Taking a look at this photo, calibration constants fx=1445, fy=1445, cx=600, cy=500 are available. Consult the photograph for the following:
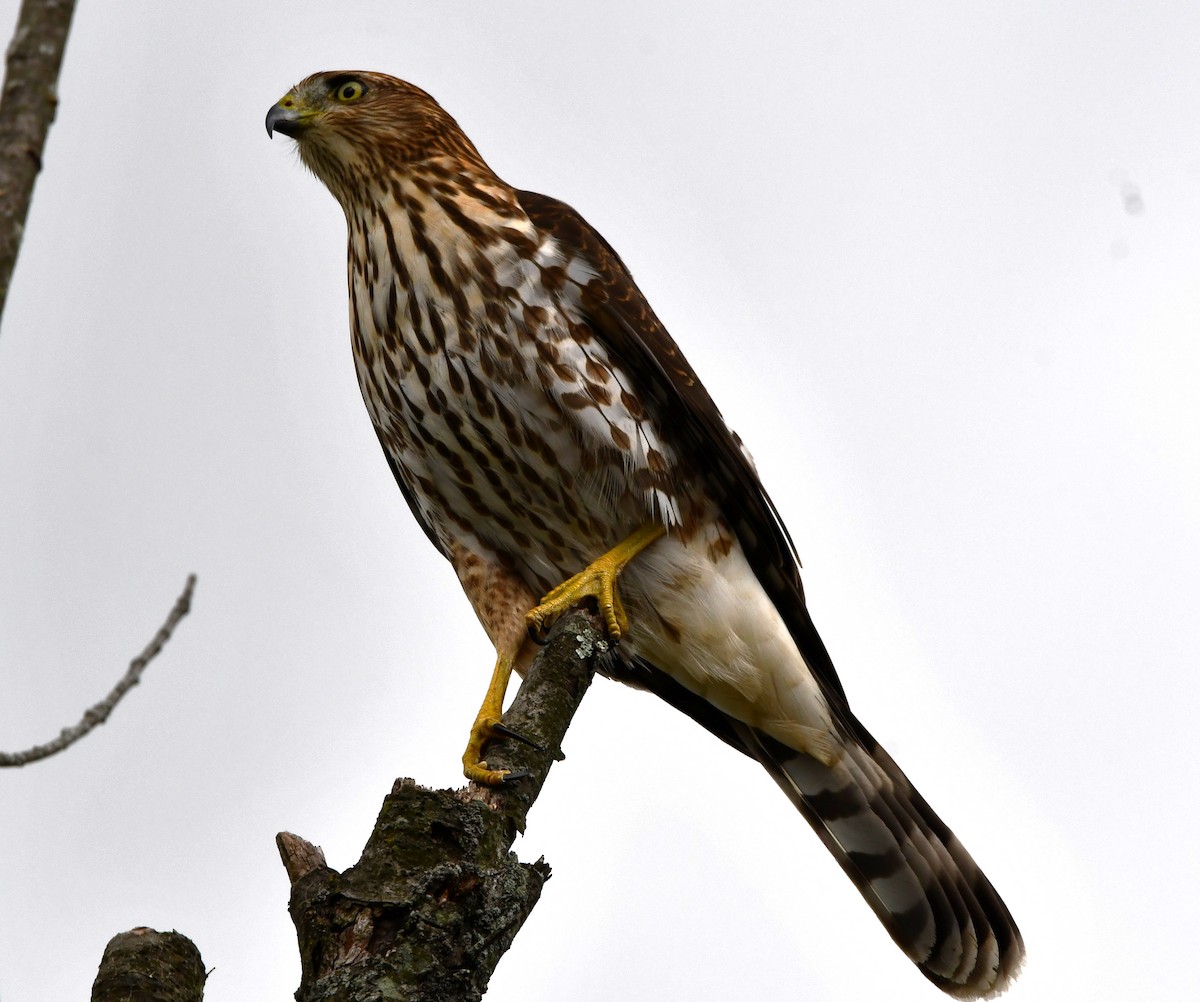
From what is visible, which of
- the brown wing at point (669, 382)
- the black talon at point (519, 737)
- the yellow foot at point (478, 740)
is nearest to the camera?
the black talon at point (519, 737)

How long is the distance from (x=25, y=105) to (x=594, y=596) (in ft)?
9.49

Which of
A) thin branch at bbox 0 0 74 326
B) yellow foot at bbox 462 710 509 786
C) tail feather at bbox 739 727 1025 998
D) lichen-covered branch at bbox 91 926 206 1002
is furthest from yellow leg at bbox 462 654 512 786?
thin branch at bbox 0 0 74 326

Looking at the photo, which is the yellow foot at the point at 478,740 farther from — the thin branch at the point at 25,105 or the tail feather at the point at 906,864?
the thin branch at the point at 25,105

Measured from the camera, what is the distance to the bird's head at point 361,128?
495cm

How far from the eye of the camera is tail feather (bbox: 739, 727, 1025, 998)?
16.0ft

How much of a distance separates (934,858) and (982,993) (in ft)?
1.63

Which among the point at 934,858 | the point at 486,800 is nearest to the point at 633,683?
the point at 934,858

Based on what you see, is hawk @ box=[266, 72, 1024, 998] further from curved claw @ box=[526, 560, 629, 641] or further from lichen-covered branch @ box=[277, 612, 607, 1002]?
lichen-covered branch @ box=[277, 612, 607, 1002]

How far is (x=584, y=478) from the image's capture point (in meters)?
4.52

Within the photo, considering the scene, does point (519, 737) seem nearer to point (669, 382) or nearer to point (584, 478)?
point (584, 478)

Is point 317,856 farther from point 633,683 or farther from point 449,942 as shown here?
point 633,683

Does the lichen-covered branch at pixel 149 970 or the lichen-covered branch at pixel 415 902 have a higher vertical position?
the lichen-covered branch at pixel 415 902

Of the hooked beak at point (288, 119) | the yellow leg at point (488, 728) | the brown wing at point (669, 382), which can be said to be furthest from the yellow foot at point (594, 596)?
the hooked beak at point (288, 119)

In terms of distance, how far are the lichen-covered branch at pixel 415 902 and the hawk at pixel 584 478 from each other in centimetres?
116
